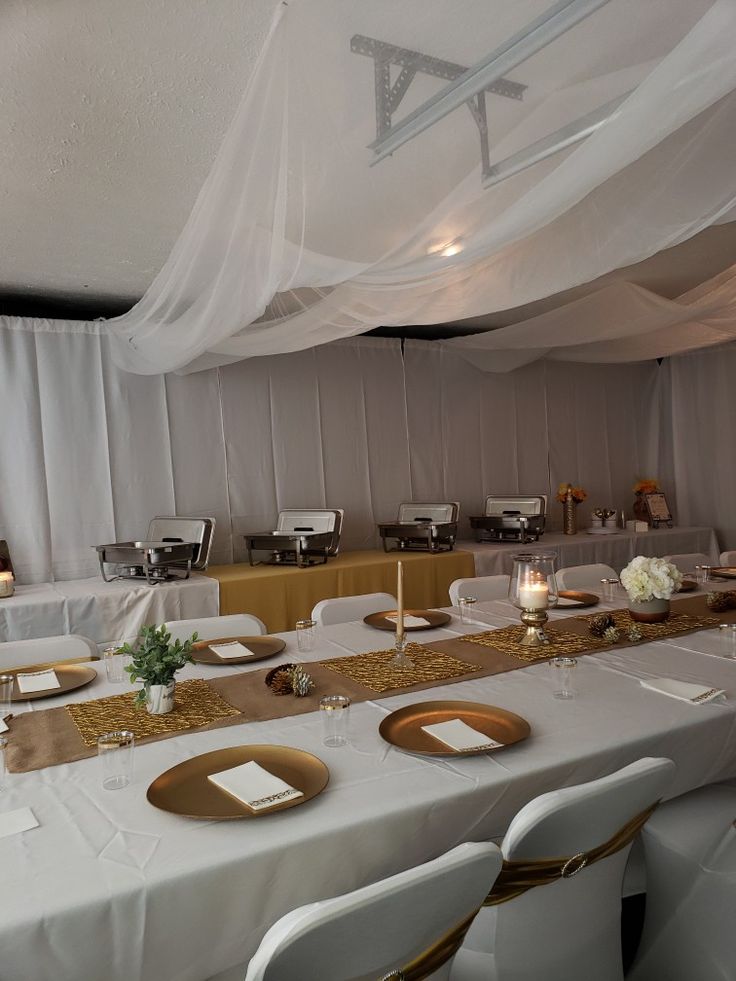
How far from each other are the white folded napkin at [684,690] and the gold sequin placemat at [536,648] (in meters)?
0.31

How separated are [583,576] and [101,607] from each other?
2.15 meters

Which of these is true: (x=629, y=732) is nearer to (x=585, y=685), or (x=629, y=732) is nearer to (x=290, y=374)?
(x=585, y=685)

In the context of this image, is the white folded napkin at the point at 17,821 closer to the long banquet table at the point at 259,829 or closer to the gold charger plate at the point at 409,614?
the long banquet table at the point at 259,829

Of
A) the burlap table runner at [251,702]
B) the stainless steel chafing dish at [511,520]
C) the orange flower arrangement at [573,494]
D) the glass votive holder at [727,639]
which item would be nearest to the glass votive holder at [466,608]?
the burlap table runner at [251,702]

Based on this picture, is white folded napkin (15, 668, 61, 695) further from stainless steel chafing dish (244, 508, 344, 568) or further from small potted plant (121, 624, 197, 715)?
stainless steel chafing dish (244, 508, 344, 568)

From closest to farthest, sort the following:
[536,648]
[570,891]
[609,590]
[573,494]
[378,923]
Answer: [378,923] → [570,891] → [536,648] → [609,590] → [573,494]

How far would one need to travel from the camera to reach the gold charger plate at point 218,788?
125 cm

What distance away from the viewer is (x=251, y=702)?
5.90 feet

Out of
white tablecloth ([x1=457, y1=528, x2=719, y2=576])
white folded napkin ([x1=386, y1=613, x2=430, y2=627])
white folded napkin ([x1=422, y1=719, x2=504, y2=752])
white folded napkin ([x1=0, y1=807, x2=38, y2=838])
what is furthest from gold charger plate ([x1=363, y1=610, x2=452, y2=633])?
white tablecloth ([x1=457, y1=528, x2=719, y2=576])

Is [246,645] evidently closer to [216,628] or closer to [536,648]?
[216,628]

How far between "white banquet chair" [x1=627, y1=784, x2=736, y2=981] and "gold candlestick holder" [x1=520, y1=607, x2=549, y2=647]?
1.97 ft

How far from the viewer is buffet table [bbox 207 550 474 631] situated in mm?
3619

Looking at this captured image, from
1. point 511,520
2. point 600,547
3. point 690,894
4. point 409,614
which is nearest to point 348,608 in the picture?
point 409,614

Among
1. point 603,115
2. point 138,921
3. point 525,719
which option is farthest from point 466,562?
point 138,921
